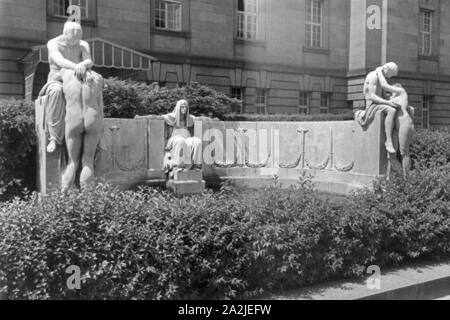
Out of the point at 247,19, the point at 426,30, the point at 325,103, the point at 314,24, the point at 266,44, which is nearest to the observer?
the point at 314,24

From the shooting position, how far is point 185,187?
26.8ft

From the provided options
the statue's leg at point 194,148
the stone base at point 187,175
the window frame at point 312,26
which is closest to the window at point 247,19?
the window frame at point 312,26

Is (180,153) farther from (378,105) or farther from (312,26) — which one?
(312,26)

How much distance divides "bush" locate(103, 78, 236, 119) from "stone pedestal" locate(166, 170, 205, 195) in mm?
7864

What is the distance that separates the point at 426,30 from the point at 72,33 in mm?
20203

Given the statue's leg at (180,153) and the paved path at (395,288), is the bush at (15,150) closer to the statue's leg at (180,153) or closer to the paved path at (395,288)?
the statue's leg at (180,153)

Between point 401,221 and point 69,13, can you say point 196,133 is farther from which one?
point 69,13

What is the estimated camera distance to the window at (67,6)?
69.2ft

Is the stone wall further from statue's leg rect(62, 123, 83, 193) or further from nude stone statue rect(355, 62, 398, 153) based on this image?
statue's leg rect(62, 123, 83, 193)

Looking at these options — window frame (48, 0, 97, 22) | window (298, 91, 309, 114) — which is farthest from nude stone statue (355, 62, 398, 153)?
window frame (48, 0, 97, 22)

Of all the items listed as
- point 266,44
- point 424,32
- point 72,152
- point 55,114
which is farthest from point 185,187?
point 424,32

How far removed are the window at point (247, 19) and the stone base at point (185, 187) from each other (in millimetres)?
16797

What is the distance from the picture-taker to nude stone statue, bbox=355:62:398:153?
8.72m
